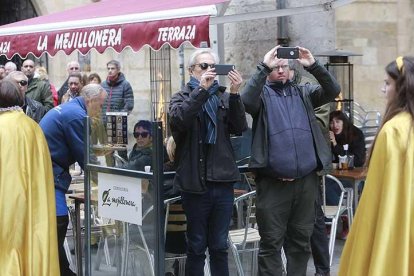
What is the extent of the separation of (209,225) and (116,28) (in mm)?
2381

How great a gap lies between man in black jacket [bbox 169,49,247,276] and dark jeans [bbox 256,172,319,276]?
0.80 feet

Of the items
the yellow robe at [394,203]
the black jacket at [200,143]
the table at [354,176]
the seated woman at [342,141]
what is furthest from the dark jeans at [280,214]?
the seated woman at [342,141]

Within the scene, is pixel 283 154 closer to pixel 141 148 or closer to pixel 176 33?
pixel 141 148

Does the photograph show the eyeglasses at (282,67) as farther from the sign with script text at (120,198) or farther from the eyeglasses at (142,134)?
the sign with script text at (120,198)

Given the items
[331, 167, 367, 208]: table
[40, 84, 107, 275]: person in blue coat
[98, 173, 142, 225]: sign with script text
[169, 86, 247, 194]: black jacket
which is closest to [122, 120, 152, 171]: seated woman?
[98, 173, 142, 225]: sign with script text

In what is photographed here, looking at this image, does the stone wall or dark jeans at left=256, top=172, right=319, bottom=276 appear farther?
the stone wall

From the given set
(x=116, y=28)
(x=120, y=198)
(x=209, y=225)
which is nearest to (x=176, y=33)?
(x=116, y=28)

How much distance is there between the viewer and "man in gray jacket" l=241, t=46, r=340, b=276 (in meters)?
6.19

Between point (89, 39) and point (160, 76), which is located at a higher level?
point (89, 39)

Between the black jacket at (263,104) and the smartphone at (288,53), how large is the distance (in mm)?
147

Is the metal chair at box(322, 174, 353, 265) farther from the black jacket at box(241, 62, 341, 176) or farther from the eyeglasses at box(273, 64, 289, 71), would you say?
the eyeglasses at box(273, 64, 289, 71)

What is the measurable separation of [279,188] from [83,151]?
5.61 ft

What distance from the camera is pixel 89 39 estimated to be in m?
8.14

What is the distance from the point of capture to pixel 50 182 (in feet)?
20.2
